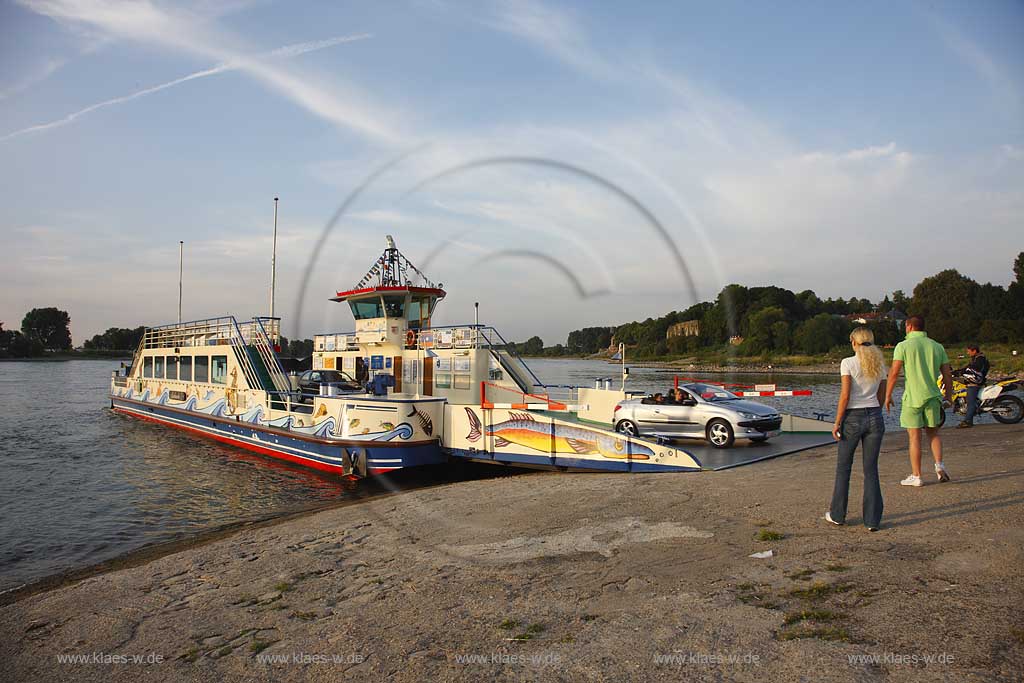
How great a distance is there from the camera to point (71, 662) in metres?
5.24

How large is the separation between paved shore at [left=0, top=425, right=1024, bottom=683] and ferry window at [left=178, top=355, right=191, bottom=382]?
17.4 metres

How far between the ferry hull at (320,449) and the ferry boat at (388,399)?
0.03m

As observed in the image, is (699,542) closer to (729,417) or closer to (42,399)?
(729,417)

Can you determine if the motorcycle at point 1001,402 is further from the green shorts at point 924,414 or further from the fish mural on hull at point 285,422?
the fish mural on hull at point 285,422

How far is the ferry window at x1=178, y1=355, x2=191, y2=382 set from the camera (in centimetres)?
2397

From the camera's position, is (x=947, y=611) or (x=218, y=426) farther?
(x=218, y=426)

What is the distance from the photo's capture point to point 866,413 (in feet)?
19.4

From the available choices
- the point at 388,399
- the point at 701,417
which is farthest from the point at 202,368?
the point at 701,417

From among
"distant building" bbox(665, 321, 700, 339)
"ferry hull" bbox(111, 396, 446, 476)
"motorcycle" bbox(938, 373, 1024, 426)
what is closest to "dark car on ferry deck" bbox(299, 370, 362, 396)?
"ferry hull" bbox(111, 396, 446, 476)

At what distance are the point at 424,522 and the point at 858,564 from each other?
542 cm

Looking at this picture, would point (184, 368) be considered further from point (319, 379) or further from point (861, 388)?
point (861, 388)


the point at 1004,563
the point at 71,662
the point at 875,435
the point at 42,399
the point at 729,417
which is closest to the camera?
the point at 1004,563

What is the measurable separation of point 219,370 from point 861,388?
2076 cm

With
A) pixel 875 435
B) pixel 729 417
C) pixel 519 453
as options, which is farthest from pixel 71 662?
pixel 729 417
